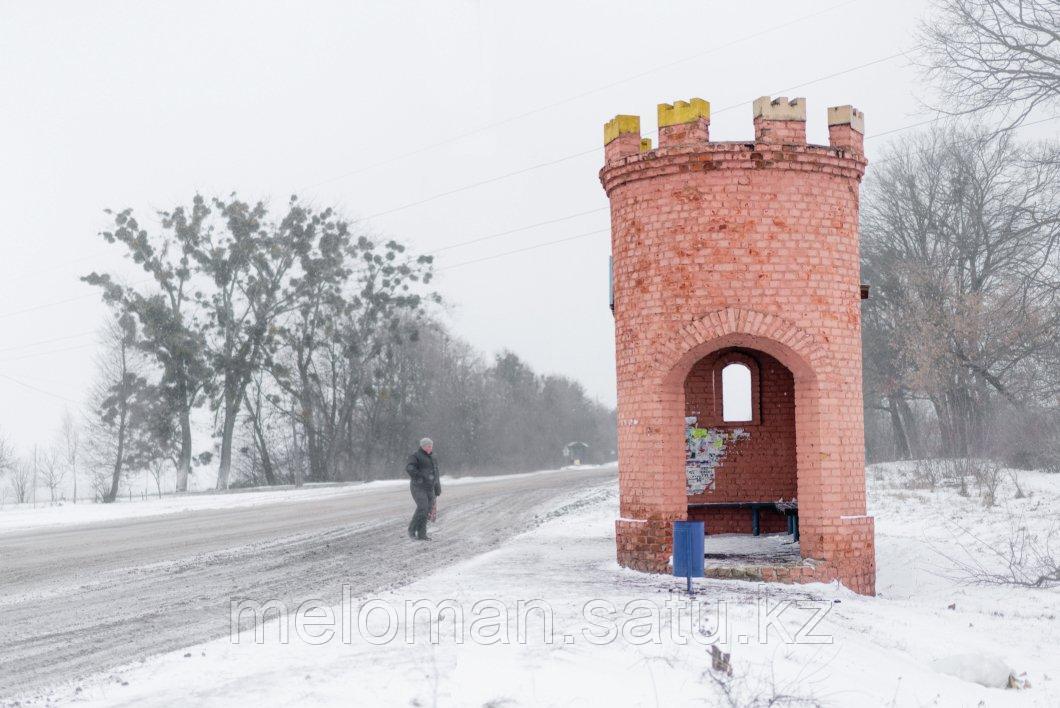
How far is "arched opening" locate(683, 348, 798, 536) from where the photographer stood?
15.8 metres

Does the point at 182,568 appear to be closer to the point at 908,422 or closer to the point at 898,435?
the point at 898,435

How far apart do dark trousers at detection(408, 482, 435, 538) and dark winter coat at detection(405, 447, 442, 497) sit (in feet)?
0.19

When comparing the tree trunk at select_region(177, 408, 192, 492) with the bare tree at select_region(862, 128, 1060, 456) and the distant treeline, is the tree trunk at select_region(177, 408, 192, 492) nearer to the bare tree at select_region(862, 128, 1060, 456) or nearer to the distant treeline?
the distant treeline

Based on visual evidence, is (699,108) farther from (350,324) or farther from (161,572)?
(350,324)

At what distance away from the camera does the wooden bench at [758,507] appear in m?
15.2

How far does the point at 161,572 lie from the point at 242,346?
96.0ft

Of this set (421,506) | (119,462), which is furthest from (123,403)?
(421,506)

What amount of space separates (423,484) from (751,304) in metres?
6.84

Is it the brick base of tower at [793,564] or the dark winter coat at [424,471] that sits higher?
the dark winter coat at [424,471]

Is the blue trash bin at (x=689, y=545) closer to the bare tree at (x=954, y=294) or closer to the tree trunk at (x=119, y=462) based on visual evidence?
the bare tree at (x=954, y=294)

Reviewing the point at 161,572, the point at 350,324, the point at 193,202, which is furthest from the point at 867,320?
the point at 161,572

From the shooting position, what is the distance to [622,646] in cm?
790

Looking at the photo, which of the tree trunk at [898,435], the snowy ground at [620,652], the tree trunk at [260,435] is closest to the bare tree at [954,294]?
the tree trunk at [898,435]

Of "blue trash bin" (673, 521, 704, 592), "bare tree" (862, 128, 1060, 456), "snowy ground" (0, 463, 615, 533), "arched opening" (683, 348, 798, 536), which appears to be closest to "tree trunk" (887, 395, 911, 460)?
"bare tree" (862, 128, 1060, 456)
